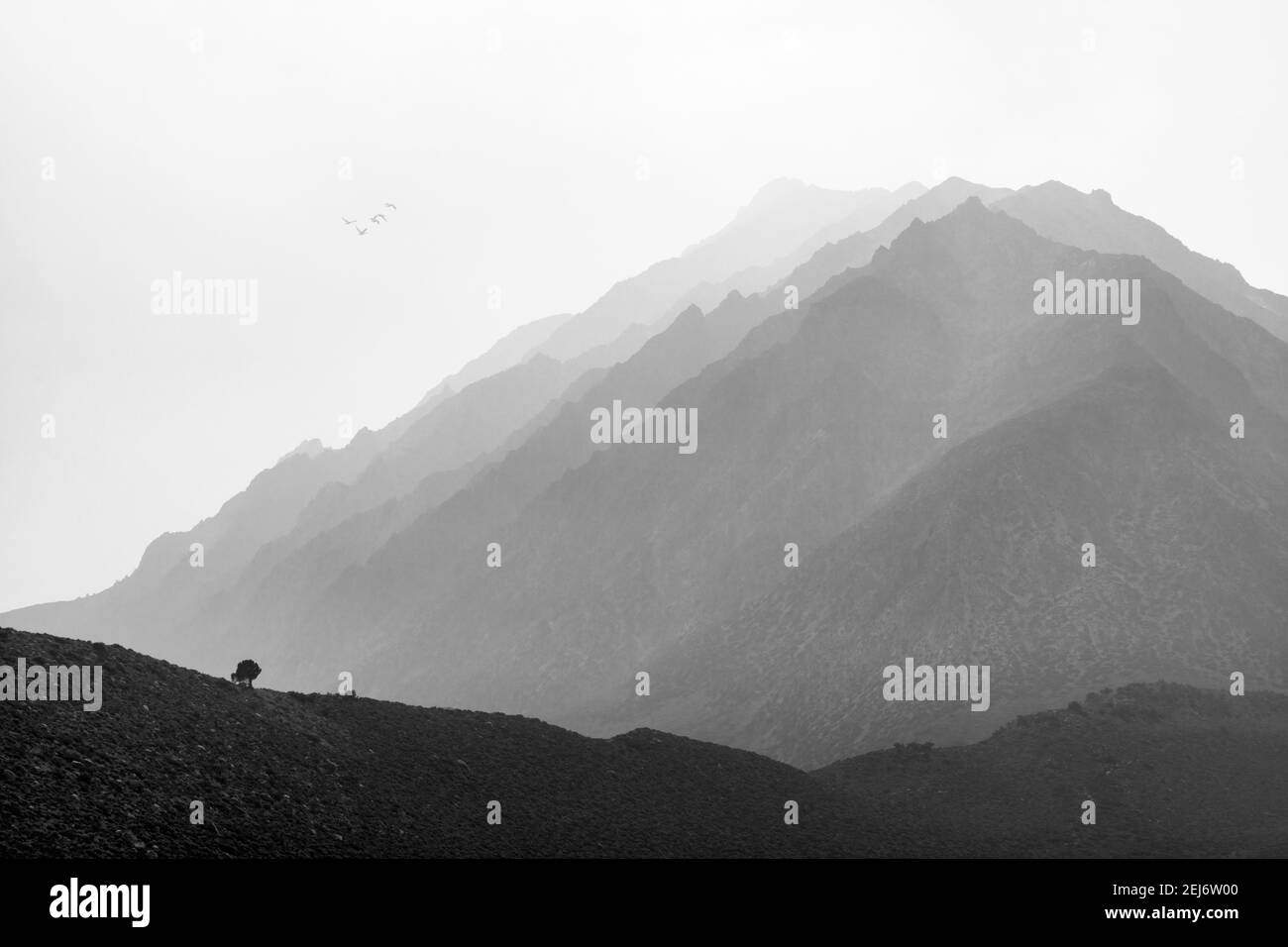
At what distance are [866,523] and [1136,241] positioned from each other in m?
94.1

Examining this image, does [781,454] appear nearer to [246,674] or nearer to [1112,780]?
[1112,780]

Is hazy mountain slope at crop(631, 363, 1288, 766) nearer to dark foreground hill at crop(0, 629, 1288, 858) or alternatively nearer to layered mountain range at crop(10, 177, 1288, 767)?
layered mountain range at crop(10, 177, 1288, 767)

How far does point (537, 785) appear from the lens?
38.6 meters

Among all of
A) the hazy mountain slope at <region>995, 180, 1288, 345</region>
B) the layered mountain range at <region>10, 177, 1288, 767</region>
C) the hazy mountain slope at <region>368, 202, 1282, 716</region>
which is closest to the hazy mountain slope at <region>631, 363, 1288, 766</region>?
the layered mountain range at <region>10, 177, 1288, 767</region>

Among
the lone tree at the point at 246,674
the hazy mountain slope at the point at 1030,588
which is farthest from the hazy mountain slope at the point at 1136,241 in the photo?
the lone tree at the point at 246,674

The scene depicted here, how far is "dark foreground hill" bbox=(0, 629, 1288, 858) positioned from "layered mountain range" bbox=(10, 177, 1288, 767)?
615 inches

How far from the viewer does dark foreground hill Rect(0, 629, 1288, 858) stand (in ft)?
90.8

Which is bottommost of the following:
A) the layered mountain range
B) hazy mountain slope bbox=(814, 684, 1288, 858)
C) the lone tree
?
hazy mountain slope bbox=(814, 684, 1288, 858)

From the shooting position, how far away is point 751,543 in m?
121

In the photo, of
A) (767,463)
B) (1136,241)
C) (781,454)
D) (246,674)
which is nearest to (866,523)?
(781,454)
